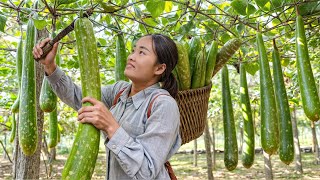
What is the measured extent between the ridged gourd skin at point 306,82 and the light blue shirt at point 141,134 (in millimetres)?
849

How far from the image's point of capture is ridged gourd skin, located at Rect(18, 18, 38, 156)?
2170 mm

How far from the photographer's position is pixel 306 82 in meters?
2.18

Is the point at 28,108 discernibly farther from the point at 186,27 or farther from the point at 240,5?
the point at 240,5

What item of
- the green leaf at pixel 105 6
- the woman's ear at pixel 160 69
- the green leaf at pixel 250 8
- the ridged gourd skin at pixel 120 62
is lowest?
the woman's ear at pixel 160 69

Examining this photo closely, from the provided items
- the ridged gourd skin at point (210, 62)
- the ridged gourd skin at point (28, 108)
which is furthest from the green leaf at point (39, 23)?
the ridged gourd skin at point (210, 62)

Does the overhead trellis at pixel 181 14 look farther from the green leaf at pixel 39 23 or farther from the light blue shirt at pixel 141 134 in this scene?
the light blue shirt at pixel 141 134

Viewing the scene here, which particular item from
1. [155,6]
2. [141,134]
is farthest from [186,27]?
[141,134]

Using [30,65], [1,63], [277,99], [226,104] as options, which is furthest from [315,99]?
[1,63]

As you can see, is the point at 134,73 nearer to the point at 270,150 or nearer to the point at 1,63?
the point at 270,150

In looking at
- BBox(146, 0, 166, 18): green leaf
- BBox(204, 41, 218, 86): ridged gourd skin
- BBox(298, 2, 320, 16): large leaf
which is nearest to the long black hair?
BBox(204, 41, 218, 86): ridged gourd skin

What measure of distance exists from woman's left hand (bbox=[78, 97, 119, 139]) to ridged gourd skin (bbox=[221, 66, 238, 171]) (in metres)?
1.31

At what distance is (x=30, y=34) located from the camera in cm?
225

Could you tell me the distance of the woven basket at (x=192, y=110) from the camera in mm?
2180

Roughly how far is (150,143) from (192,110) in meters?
0.64
